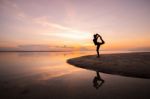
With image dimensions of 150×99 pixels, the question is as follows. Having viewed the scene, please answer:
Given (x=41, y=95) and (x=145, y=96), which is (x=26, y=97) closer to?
(x=41, y=95)

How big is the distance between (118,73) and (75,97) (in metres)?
4.61

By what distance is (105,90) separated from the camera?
497cm

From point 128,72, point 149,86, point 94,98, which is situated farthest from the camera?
point 128,72

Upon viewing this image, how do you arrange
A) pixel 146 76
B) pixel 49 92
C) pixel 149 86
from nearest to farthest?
pixel 49 92
pixel 149 86
pixel 146 76

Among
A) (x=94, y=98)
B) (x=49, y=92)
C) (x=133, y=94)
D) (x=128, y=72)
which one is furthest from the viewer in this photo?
(x=128, y=72)

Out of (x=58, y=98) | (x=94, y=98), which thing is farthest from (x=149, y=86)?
(x=58, y=98)

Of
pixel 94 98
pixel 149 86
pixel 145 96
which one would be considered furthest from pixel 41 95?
pixel 149 86

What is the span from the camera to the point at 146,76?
6.82 metres

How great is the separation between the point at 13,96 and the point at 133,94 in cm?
472

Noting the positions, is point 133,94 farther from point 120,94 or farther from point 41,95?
point 41,95

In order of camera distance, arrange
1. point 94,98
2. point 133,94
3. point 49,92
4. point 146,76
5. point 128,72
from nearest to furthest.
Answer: point 94,98 → point 133,94 → point 49,92 → point 146,76 → point 128,72

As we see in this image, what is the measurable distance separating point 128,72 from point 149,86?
2366 millimetres

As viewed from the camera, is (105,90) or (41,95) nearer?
(41,95)

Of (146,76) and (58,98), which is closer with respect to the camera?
(58,98)
